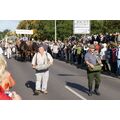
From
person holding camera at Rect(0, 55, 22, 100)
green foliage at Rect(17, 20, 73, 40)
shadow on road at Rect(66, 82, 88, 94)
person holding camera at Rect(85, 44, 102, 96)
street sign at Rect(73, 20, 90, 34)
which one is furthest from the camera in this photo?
green foliage at Rect(17, 20, 73, 40)

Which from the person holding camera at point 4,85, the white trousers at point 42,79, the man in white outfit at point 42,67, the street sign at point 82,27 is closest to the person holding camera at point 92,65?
the man in white outfit at point 42,67

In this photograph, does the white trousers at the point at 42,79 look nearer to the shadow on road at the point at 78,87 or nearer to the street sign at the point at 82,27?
the shadow on road at the point at 78,87

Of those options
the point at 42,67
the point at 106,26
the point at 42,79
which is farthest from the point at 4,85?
the point at 106,26

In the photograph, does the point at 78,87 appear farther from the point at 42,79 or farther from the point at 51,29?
the point at 51,29

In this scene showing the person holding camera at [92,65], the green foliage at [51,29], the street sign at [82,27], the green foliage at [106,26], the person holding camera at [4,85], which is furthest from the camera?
the green foliage at [51,29]

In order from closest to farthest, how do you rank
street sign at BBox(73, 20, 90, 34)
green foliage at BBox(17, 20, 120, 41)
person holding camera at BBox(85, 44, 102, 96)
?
1. person holding camera at BBox(85, 44, 102, 96)
2. street sign at BBox(73, 20, 90, 34)
3. green foliage at BBox(17, 20, 120, 41)

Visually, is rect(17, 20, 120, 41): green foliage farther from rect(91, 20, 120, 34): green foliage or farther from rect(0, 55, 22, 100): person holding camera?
rect(0, 55, 22, 100): person holding camera

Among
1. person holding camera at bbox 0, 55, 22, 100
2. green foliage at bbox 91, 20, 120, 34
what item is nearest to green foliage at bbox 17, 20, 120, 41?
green foliage at bbox 91, 20, 120, 34

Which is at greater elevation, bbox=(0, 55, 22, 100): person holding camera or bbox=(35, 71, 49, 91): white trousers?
bbox=(0, 55, 22, 100): person holding camera

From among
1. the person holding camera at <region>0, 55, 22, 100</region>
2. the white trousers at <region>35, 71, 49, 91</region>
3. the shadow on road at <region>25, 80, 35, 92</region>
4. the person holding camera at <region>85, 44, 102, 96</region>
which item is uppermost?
the person holding camera at <region>0, 55, 22, 100</region>

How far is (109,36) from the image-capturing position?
28.2m
